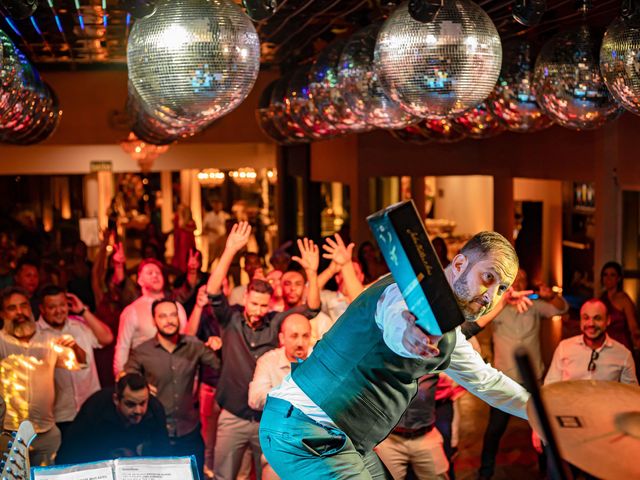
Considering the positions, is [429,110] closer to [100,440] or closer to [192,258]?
[100,440]

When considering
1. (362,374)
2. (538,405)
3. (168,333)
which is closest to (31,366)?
(168,333)

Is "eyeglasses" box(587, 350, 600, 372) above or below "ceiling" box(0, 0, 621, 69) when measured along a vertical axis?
below

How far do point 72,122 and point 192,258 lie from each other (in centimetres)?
587

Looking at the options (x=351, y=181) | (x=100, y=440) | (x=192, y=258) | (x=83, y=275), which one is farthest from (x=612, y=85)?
(x=351, y=181)

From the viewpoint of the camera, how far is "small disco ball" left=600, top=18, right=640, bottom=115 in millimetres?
3549

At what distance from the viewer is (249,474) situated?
5797 mm

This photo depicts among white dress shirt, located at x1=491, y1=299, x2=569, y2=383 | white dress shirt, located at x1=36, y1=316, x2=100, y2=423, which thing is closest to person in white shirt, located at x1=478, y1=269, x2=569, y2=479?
white dress shirt, located at x1=491, y1=299, x2=569, y2=383

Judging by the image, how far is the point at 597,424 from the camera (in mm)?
2320

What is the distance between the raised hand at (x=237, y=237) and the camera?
18.5 feet

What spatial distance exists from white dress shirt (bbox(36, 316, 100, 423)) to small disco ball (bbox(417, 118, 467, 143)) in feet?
7.75

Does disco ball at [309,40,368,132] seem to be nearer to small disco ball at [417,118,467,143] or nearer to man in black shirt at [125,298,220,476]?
small disco ball at [417,118,467,143]

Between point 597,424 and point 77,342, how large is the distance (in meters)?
4.22

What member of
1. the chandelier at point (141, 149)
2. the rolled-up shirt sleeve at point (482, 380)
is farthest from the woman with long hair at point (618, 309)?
the chandelier at point (141, 149)

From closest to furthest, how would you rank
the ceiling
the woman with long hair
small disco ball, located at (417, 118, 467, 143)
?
small disco ball, located at (417, 118, 467, 143) → the ceiling → the woman with long hair
